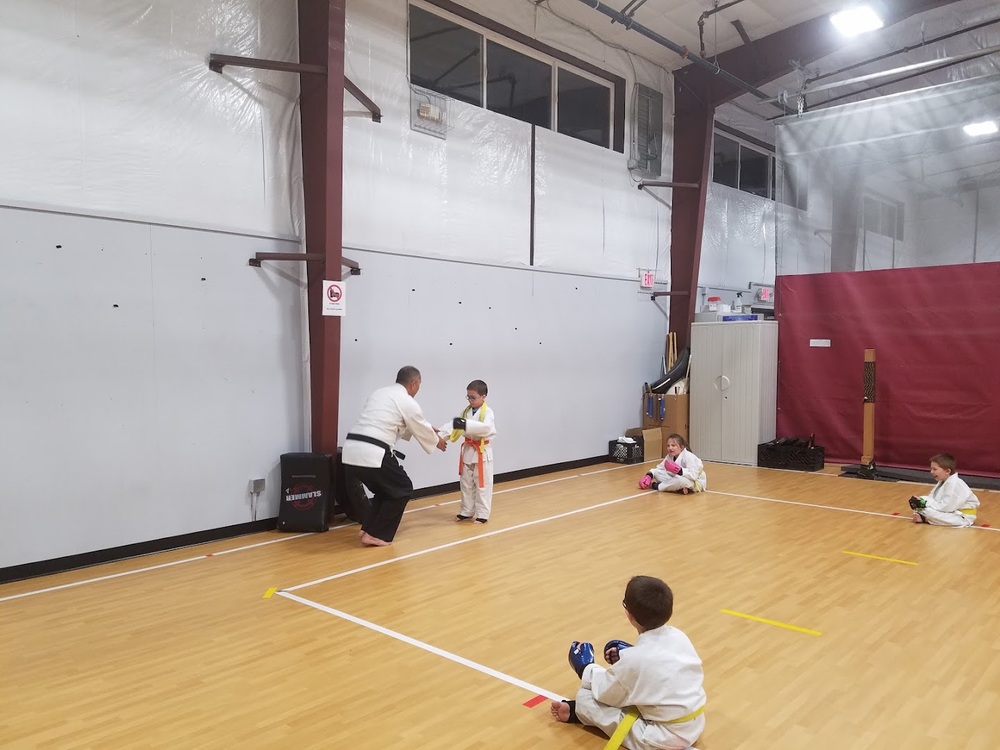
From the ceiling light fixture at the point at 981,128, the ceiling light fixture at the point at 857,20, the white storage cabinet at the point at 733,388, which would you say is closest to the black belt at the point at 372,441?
the white storage cabinet at the point at 733,388

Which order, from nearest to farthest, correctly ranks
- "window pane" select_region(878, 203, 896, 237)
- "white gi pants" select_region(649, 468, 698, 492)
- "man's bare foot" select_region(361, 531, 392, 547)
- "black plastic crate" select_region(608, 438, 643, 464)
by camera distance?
"man's bare foot" select_region(361, 531, 392, 547), "white gi pants" select_region(649, 468, 698, 492), "window pane" select_region(878, 203, 896, 237), "black plastic crate" select_region(608, 438, 643, 464)

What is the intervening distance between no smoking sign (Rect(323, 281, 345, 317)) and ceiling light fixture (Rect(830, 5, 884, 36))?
20.4 feet

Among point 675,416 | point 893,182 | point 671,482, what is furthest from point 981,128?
point 671,482

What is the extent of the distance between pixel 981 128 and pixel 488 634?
28.5 ft

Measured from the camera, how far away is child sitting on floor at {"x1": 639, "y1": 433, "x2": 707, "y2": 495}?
791cm

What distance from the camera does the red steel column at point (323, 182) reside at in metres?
6.11

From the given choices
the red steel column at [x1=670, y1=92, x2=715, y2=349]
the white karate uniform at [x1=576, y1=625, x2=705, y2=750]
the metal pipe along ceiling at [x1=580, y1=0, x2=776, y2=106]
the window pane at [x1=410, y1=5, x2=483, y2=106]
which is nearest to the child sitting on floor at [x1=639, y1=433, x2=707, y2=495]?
the red steel column at [x1=670, y1=92, x2=715, y2=349]

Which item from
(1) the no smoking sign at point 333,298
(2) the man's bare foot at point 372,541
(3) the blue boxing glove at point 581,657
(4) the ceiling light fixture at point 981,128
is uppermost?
(4) the ceiling light fixture at point 981,128

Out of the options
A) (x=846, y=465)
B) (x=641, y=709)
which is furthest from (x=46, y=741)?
(x=846, y=465)

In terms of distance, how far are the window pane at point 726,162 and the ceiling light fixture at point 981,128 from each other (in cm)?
424

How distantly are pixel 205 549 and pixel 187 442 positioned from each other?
888 mm

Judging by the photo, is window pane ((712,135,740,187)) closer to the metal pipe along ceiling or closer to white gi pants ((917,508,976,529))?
the metal pipe along ceiling

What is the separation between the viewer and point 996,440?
847cm

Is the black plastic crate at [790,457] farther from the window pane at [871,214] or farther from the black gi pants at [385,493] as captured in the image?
the black gi pants at [385,493]
